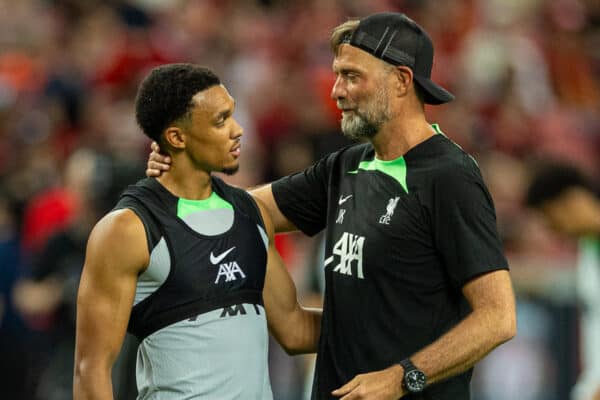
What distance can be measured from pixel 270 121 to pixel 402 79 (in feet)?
19.2

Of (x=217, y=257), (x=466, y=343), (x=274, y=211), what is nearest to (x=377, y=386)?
(x=466, y=343)

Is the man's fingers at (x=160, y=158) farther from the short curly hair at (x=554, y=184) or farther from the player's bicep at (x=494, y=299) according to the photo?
the short curly hair at (x=554, y=184)

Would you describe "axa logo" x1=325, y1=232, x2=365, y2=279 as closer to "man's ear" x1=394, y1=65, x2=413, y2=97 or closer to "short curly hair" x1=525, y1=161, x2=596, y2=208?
"man's ear" x1=394, y1=65, x2=413, y2=97

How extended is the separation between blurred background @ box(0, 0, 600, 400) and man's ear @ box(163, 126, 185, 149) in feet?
11.3

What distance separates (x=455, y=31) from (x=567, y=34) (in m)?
1.14

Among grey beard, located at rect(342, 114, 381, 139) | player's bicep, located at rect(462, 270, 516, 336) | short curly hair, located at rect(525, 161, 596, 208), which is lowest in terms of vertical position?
short curly hair, located at rect(525, 161, 596, 208)

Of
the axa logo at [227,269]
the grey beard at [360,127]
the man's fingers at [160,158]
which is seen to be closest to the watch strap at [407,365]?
the axa logo at [227,269]

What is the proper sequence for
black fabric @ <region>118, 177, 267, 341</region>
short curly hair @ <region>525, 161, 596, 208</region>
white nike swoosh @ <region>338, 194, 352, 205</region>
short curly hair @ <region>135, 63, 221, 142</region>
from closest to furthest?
1. black fabric @ <region>118, 177, 267, 341</region>
2. short curly hair @ <region>135, 63, 221, 142</region>
3. white nike swoosh @ <region>338, 194, 352, 205</region>
4. short curly hair @ <region>525, 161, 596, 208</region>

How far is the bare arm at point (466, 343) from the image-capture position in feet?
14.6

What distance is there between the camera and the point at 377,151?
498 cm

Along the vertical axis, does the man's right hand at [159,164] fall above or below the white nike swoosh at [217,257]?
above

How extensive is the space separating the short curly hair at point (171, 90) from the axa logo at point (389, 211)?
2.72 feet

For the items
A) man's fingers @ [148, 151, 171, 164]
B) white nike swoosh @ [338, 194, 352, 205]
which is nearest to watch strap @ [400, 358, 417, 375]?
white nike swoosh @ [338, 194, 352, 205]

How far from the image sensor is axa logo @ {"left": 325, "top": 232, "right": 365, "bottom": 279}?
4816mm
